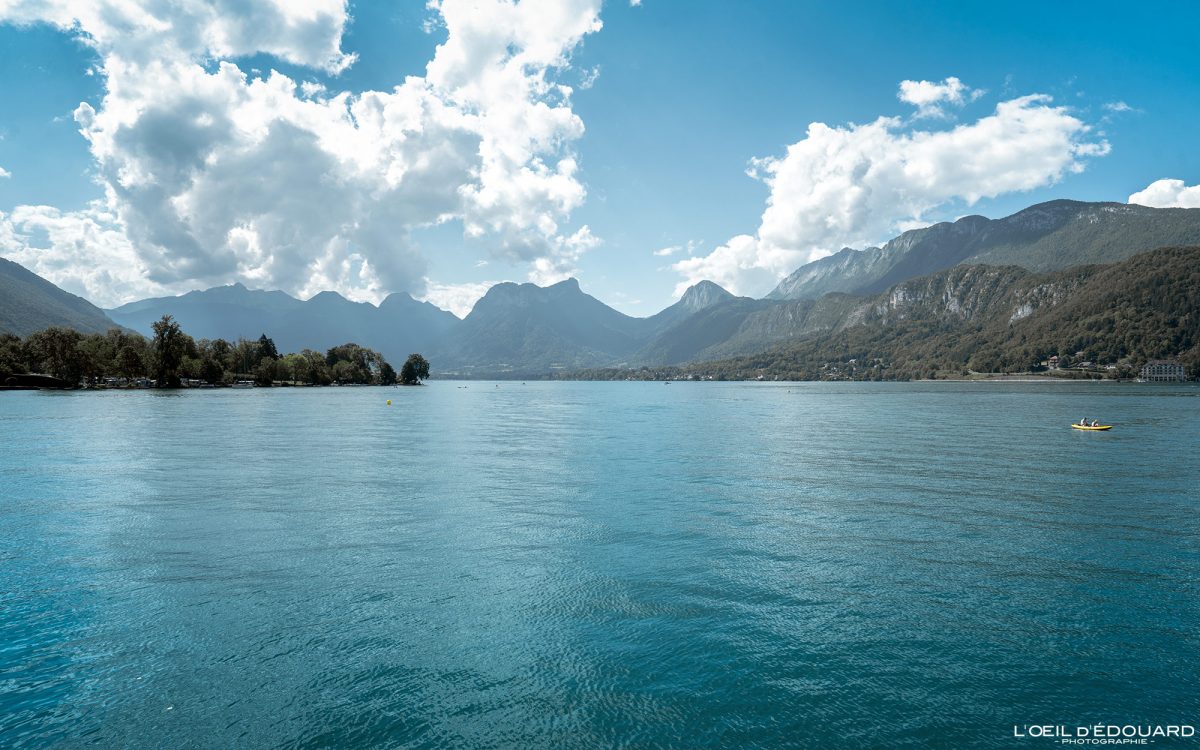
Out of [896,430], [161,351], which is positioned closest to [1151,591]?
[896,430]

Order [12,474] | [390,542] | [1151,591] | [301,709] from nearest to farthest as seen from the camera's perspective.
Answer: [301,709] → [1151,591] → [390,542] → [12,474]

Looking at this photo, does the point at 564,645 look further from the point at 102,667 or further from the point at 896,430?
the point at 896,430

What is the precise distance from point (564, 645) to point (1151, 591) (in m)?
19.5

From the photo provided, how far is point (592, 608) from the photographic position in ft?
Result: 60.3

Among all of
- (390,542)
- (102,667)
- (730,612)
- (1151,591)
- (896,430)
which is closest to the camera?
(102,667)

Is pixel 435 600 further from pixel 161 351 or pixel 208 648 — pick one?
pixel 161 351

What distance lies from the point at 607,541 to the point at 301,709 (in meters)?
14.7

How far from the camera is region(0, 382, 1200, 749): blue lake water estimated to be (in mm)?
12500

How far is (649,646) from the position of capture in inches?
616

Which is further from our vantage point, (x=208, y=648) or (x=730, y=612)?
(x=730, y=612)

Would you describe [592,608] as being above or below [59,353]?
below

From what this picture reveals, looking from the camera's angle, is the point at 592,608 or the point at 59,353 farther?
the point at 59,353

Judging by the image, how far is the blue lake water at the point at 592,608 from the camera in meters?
12.5

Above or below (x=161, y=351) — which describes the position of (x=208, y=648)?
below
